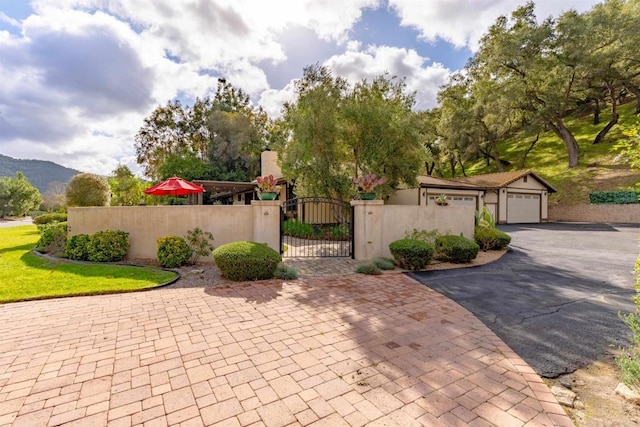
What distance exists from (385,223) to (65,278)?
28.1ft

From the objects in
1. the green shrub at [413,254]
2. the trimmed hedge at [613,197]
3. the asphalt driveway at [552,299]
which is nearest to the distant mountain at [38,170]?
the green shrub at [413,254]

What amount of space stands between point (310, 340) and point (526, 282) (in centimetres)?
577

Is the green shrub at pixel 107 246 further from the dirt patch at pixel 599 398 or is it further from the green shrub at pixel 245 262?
the dirt patch at pixel 599 398

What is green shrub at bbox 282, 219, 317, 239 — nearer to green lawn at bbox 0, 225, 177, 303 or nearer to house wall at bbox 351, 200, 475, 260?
house wall at bbox 351, 200, 475, 260

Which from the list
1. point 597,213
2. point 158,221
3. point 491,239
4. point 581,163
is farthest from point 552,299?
point 581,163

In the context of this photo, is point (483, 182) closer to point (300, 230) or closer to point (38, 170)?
point (300, 230)

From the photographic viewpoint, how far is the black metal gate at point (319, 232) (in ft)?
34.0

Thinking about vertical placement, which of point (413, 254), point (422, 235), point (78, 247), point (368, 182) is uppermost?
point (368, 182)

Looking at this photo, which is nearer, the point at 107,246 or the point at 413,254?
the point at 413,254

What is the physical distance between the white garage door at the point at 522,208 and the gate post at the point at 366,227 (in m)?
19.1

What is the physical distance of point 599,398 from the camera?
9.32ft

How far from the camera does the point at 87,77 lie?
11.7m

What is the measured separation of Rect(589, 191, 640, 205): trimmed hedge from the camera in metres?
20.9

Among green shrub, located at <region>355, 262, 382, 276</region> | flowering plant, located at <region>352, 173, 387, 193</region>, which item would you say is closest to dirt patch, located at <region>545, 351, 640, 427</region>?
green shrub, located at <region>355, 262, 382, 276</region>
